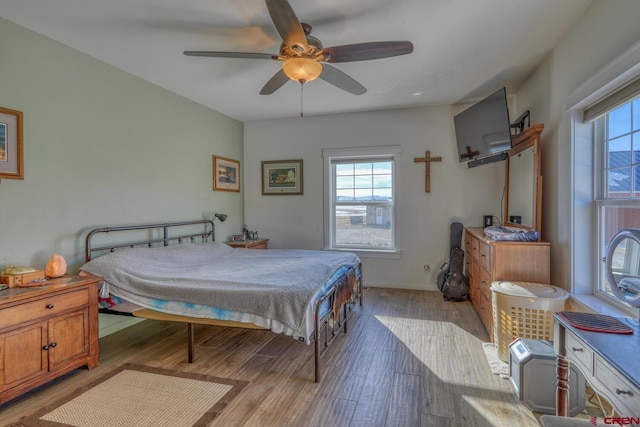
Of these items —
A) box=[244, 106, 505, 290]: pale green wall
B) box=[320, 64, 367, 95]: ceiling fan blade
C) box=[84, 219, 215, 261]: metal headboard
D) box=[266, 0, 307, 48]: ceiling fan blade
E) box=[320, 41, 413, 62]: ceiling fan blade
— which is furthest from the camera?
box=[244, 106, 505, 290]: pale green wall

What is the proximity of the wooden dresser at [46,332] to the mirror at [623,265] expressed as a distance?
332 centimetres

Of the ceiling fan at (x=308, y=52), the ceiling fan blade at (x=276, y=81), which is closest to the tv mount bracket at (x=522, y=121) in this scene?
the ceiling fan at (x=308, y=52)

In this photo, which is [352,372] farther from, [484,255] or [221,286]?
[484,255]

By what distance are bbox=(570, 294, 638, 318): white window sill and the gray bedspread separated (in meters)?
1.82

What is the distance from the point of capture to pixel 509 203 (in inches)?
157

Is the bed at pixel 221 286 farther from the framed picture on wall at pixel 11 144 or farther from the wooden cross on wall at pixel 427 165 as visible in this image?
the wooden cross on wall at pixel 427 165

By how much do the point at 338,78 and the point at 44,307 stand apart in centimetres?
274

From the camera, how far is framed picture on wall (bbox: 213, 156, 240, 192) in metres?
4.70

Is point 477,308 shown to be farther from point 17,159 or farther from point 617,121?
point 17,159

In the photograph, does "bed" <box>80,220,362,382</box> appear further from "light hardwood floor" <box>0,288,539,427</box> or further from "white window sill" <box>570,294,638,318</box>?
"white window sill" <box>570,294,638,318</box>

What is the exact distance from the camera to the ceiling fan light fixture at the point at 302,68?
2273mm

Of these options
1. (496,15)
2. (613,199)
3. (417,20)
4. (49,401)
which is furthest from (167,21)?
(613,199)

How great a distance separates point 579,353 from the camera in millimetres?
1351

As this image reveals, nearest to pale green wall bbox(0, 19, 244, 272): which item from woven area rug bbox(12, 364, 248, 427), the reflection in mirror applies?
woven area rug bbox(12, 364, 248, 427)
